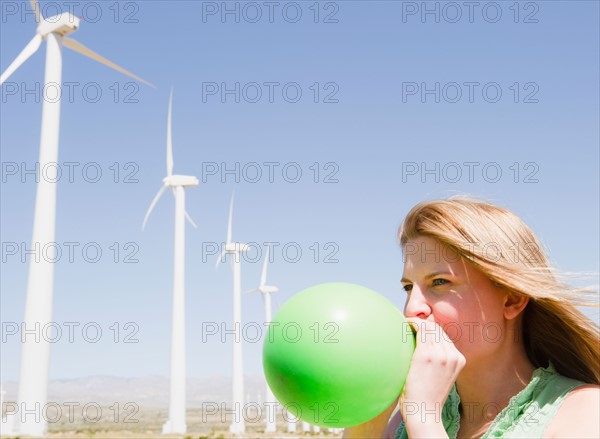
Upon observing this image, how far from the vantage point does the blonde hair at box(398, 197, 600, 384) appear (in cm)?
486

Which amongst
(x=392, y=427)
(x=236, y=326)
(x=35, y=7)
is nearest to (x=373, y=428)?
(x=392, y=427)

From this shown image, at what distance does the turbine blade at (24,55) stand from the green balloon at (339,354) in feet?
81.6

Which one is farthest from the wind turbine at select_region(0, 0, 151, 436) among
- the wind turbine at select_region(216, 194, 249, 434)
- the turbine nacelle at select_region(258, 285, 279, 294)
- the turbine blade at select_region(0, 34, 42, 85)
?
the turbine nacelle at select_region(258, 285, 279, 294)

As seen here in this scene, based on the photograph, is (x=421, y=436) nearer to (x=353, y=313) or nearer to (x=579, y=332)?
(x=353, y=313)

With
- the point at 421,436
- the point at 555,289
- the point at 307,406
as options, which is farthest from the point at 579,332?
the point at 307,406

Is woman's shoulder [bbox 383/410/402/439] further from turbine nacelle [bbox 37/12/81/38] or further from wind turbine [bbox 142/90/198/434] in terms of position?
wind turbine [bbox 142/90/198/434]

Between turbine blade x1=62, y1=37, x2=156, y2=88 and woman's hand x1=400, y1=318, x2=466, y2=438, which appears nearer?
woman's hand x1=400, y1=318, x2=466, y2=438

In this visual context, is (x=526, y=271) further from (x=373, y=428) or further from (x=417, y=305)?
(x=373, y=428)

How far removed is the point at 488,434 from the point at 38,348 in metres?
25.1

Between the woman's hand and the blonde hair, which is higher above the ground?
the blonde hair

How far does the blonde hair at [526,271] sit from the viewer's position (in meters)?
4.86

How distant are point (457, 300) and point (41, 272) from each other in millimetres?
25414

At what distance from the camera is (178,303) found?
1678 inches

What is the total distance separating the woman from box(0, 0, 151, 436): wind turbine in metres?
24.3
